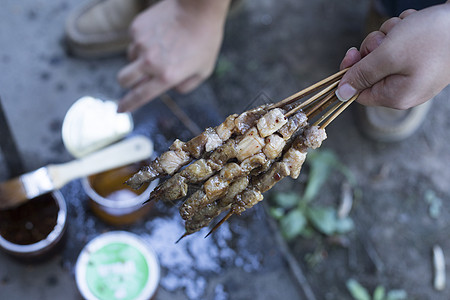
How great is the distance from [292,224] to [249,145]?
6.32ft

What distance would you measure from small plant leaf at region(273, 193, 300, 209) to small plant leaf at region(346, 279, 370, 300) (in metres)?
0.72

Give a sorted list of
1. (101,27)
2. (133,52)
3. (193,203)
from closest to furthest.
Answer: (193,203), (133,52), (101,27)

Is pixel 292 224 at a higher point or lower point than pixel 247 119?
lower

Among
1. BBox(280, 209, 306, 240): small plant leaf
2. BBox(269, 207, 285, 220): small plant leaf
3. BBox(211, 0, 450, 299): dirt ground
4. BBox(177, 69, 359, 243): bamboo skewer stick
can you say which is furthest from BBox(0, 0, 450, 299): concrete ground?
BBox(177, 69, 359, 243): bamboo skewer stick

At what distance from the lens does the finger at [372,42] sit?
5.96 feet

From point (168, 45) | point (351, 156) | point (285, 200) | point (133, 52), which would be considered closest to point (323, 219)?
point (285, 200)

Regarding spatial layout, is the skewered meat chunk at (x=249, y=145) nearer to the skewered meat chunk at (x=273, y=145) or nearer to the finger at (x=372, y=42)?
the skewered meat chunk at (x=273, y=145)

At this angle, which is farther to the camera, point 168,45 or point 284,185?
point 284,185

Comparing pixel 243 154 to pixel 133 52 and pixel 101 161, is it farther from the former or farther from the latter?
pixel 133 52

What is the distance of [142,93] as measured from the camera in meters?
2.87

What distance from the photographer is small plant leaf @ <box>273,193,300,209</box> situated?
3.53m

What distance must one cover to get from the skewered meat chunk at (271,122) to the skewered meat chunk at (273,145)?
5cm

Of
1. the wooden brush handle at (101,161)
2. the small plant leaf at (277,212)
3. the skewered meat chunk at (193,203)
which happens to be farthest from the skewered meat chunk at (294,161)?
the small plant leaf at (277,212)

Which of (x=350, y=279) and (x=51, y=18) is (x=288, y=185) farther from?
(x=51, y=18)
